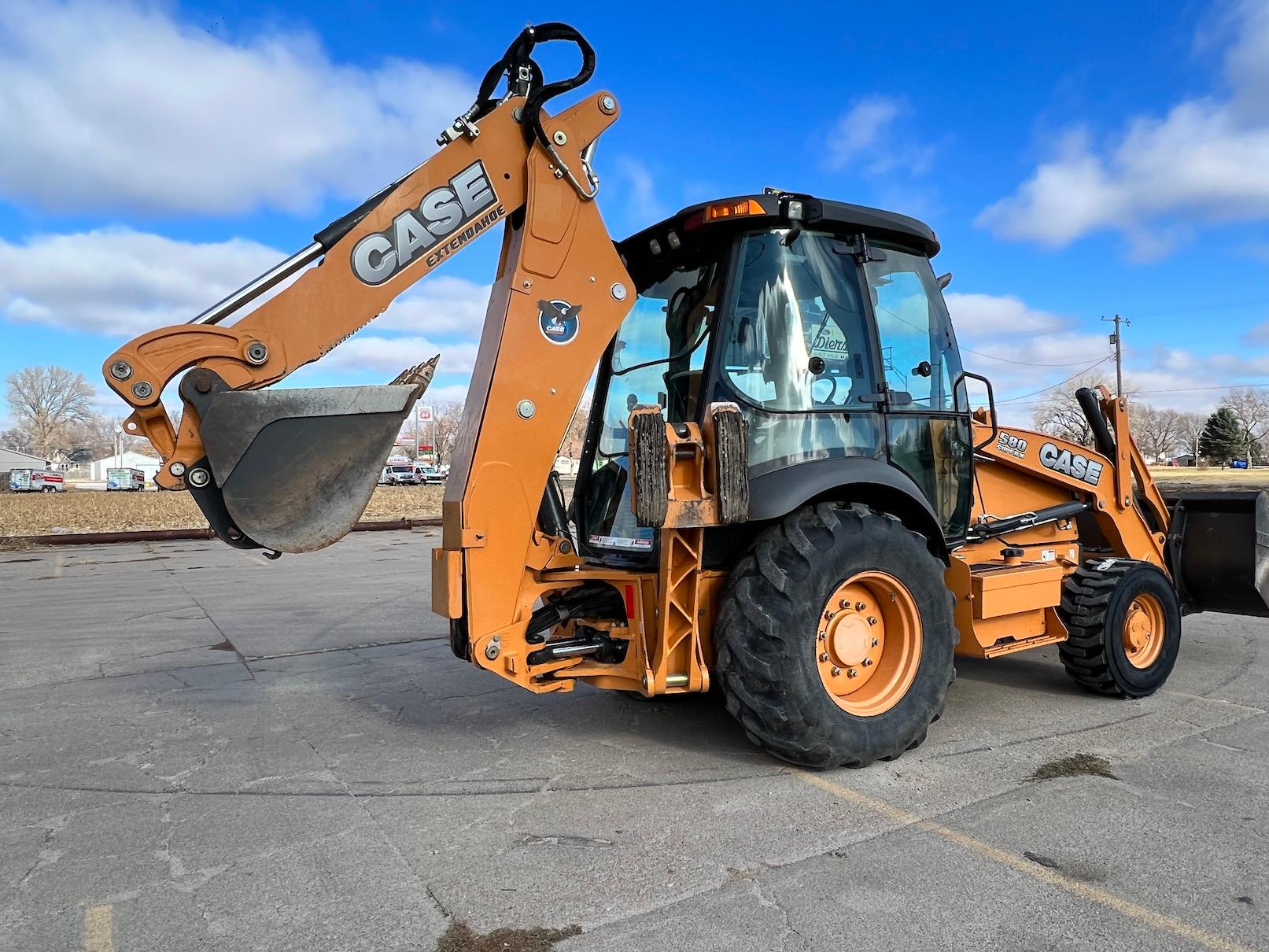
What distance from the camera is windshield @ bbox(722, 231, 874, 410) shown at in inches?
168

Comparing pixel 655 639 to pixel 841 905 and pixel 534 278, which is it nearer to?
pixel 841 905

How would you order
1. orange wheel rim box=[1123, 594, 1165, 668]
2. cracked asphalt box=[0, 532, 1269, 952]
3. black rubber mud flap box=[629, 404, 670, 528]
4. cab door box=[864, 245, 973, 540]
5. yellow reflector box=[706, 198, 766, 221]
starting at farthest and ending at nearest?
orange wheel rim box=[1123, 594, 1165, 668]
cab door box=[864, 245, 973, 540]
yellow reflector box=[706, 198, 766, 221]
black rubber mud flap box=[629, 404, 670, 528]
cracked asphalt box=[0, 532, 1269, 952]

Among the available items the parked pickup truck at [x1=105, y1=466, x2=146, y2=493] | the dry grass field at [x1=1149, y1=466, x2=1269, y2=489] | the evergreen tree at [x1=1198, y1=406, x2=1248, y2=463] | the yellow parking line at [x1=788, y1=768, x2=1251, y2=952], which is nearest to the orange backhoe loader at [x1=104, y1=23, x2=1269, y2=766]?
the yellow parking line at [x1=788, y1=768, x2=1251, y2=952]

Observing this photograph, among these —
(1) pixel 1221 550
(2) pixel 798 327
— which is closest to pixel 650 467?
(2) pixel 798 327

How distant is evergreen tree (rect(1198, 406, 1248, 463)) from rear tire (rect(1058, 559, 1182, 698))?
8063 centimetres

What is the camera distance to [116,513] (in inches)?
1026

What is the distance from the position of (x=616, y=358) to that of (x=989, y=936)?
3475mm

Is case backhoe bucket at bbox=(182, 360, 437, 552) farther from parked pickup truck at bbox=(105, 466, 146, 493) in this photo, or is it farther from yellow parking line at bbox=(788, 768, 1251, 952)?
parked pickup truck at bbox=(105, 466, 146, 493)

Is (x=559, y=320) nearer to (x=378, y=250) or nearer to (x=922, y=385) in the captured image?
(x=378, y=250)

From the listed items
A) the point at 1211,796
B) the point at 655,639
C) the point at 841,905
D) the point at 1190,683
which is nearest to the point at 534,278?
the point at 655,639

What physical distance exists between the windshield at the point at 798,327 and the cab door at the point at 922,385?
0.58 feet

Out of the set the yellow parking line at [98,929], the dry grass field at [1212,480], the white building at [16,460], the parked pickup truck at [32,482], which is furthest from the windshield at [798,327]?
the white building at [16,460]

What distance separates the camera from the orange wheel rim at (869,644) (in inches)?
161

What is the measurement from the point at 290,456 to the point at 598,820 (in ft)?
6.53
